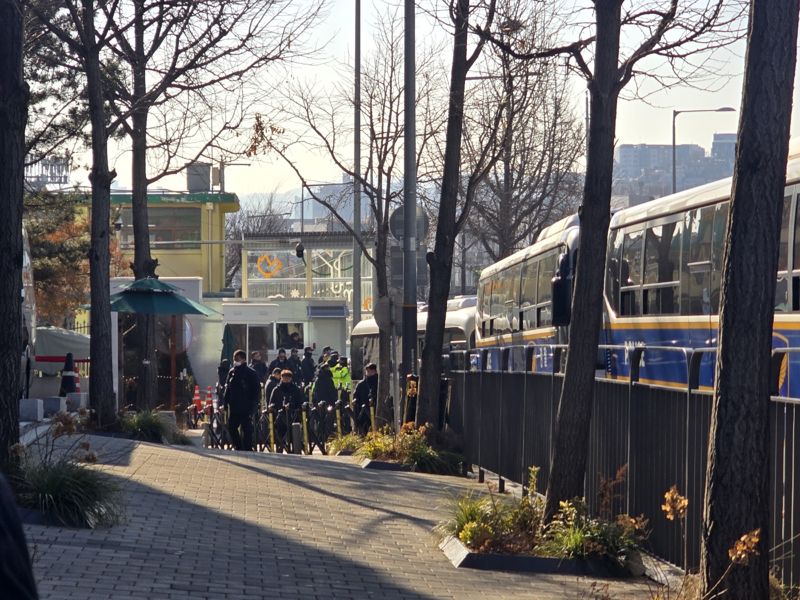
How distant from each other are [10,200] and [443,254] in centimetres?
1031

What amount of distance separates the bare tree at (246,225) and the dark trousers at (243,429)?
59.8m

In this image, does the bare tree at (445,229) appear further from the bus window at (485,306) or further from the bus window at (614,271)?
the bus window at (485,306)

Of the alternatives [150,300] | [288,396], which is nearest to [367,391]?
[288,396]

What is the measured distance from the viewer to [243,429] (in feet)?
71.5

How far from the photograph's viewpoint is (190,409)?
30703 millimetres

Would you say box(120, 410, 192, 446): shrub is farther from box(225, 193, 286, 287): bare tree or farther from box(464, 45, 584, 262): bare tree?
box(225, 193, 286, 287): bare tree

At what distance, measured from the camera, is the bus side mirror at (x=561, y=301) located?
1902 centimetres

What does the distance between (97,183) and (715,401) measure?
1384 cm

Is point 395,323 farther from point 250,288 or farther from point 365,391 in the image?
point 250,288

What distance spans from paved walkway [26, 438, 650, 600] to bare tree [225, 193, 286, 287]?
68258 mm

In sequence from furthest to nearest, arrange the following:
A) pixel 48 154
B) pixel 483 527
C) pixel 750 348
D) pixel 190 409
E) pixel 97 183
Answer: pixel 190 409
pixel 48 154
pixel 97 183
pixel 483 527
pixel 750 348

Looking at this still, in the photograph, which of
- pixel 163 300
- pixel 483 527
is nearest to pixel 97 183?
pixel 163 300

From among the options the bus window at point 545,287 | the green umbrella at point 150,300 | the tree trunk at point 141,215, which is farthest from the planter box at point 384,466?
the green umbrella at point 150,300

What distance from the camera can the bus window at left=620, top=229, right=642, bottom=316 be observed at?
17.3 m
